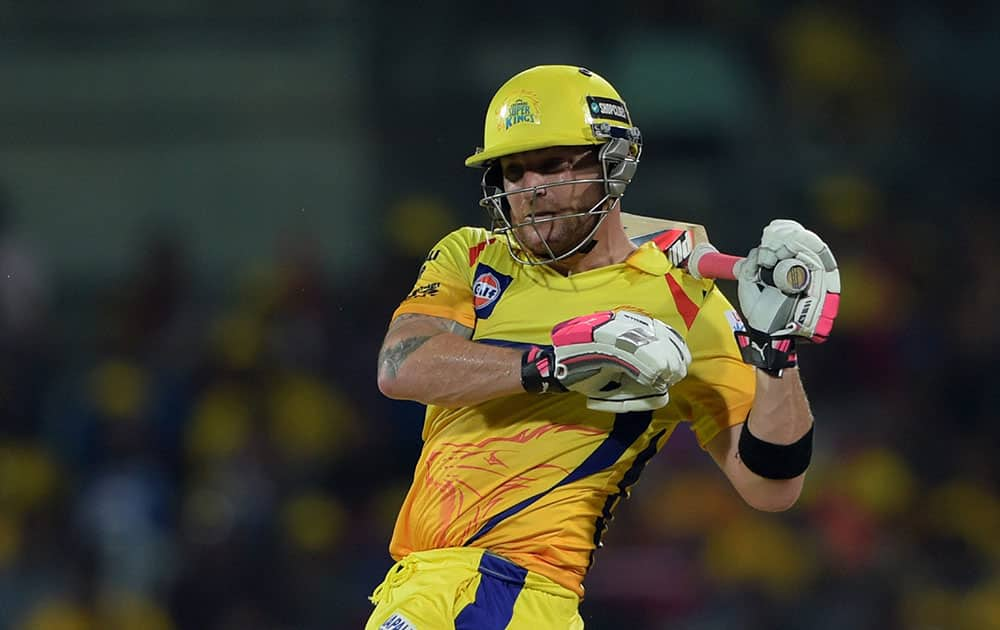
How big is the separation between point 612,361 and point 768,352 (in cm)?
43

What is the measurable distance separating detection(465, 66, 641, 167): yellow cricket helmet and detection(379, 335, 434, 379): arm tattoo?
1.60ft

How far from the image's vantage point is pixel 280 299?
916 centimetres

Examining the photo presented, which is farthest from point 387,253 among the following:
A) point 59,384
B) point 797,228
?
point 797,228

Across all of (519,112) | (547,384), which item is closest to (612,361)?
(547,384)

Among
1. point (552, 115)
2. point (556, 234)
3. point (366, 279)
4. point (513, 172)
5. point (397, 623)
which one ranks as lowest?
A: point (366, 279)

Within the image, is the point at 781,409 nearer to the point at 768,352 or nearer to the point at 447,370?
the point at 768,352

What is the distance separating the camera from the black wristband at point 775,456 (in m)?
3.64

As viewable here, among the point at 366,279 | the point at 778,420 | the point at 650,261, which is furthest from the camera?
the point at 366,279

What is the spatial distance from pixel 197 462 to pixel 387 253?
1.84 meters

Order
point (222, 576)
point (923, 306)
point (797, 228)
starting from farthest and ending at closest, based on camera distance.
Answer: point (923, 306), point (222, 576), point (797, 228)

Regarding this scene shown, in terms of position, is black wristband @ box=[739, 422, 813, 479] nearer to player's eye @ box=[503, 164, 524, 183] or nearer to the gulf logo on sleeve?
the gulf logo on sleeve

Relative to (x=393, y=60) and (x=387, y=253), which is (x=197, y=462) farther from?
(x=393, y=60)

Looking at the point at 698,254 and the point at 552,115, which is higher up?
the point at 552,115

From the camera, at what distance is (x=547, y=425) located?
368 cm
